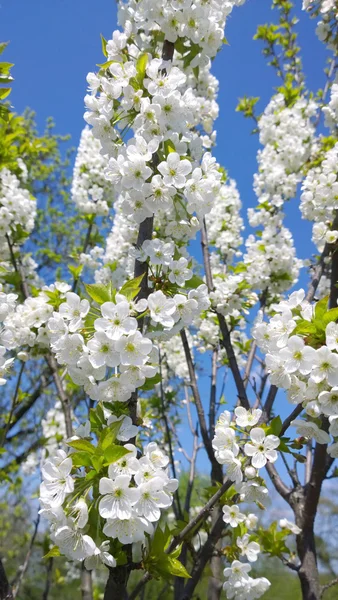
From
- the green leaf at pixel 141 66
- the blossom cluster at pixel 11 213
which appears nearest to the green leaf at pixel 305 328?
the green leaf at pixel 141 66

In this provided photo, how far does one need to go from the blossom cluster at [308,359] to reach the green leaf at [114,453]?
513 mm

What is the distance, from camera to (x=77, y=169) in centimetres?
510

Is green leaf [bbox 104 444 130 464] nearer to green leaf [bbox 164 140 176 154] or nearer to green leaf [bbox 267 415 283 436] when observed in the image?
green leaf [bbox 267 415 283 436]

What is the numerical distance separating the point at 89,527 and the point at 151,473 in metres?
0.26

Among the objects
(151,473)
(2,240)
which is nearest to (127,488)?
(151,473)

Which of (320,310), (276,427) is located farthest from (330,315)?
(276,427)

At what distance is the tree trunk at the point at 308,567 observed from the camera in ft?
8.97

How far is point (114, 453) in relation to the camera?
143cm

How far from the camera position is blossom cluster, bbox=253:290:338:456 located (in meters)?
1.43

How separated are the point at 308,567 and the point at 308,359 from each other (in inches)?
76.8

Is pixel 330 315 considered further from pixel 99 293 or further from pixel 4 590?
pixel 4 590

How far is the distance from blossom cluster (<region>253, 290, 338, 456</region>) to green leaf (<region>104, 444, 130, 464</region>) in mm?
513

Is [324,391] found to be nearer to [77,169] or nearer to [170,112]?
[170,112]

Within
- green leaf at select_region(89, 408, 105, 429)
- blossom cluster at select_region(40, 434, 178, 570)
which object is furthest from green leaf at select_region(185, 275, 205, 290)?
blossom cluster at select_region(40, 434, 178, 570)
